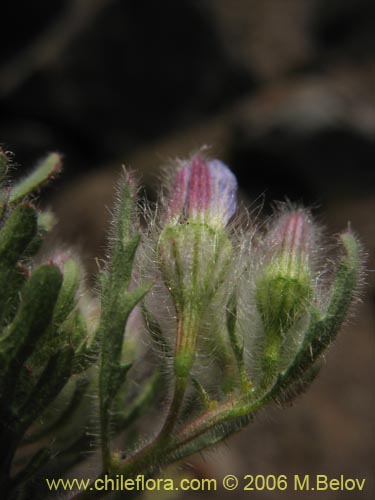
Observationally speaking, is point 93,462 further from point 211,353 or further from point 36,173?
point 36,173

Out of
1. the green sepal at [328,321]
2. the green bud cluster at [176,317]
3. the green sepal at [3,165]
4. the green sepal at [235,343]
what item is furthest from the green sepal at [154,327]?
the green sepal at [3,165]

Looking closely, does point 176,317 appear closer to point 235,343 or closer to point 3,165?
point 235,343

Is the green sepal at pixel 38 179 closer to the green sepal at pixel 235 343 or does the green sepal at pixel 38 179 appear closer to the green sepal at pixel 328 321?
the green sepal at pixel 235 343

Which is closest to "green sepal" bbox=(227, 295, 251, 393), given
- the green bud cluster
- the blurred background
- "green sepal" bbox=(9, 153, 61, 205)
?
the green bud cluster

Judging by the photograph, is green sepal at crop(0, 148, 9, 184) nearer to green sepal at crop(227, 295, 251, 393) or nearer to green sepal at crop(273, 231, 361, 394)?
green sepal at crop(227, 295, 251, 393)

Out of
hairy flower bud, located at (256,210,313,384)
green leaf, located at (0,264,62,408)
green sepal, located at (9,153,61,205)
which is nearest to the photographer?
green leaf, located at (0,264,62,408)
